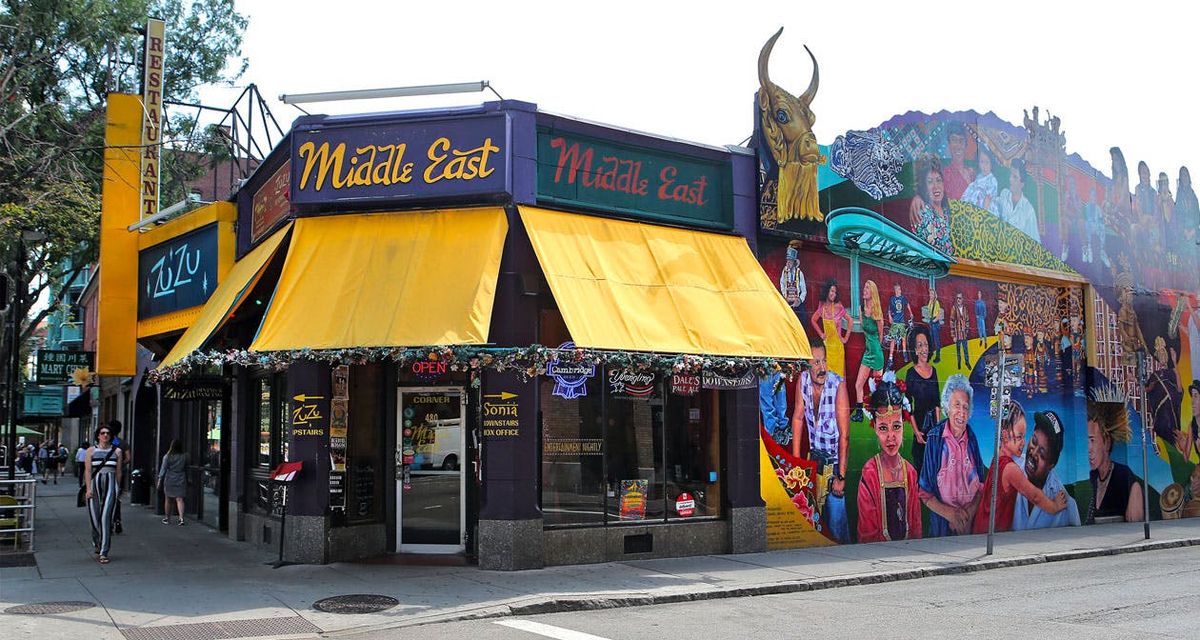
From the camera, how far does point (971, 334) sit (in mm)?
18375

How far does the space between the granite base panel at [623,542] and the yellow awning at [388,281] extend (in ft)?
10.7

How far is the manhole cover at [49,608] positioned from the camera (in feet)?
33.1

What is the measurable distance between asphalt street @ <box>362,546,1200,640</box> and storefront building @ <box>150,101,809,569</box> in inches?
113

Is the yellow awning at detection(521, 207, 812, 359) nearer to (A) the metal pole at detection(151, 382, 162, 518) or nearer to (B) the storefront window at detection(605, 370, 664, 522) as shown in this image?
(B) the storefront window at detection(605, 370, 664, 522)

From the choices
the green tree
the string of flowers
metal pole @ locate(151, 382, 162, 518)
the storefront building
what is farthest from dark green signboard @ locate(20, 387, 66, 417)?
the string of flowers

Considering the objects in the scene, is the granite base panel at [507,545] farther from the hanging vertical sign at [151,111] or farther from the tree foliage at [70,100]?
the hanging vertical sign at [151,111]

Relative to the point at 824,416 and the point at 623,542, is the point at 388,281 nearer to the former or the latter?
the point at 623,542

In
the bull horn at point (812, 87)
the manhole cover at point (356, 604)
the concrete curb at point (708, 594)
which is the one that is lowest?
the concrete curb at point (708, 594)

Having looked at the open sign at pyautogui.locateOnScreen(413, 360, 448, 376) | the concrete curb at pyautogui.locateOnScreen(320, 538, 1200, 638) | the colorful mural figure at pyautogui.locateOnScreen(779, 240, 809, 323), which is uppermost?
the colorful mural figure at pyautogui.locateOnScreen(779, 240, 809, 323)

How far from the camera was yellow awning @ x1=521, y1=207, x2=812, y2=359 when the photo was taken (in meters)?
12.5

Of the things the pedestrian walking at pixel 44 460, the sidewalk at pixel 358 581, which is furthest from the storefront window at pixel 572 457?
the pedestrian walking at pixel 44 460

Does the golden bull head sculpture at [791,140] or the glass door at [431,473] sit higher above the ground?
the golden bull head sculpture at [791,140]

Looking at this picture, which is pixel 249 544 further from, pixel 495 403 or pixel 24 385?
pixel 24 385

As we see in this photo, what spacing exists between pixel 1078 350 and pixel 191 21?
2603cm
